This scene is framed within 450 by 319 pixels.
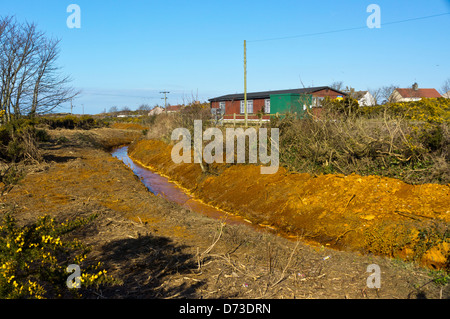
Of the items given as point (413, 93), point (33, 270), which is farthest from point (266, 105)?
point (413, 93)

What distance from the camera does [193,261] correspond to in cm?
566

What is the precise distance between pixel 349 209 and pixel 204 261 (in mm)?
5593

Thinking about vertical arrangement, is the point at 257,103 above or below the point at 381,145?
above

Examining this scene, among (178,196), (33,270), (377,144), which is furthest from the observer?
(178,196)

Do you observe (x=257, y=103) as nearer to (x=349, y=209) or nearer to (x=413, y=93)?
(x=349, y=209)

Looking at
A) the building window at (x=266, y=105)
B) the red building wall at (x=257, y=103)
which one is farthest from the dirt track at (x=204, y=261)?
the building window at (x=266, y=105)

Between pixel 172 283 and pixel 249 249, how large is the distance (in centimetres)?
218

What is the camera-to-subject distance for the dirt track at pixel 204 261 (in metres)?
4.72

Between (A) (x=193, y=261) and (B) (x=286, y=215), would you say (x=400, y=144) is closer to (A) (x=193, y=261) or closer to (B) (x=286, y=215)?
(B) (x=286, y=215)

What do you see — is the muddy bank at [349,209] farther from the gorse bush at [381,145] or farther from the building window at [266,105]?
the building window at [266,105]

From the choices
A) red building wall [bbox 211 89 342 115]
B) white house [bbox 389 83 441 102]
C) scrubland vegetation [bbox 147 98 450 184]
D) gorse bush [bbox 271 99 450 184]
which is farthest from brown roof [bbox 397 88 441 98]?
gorse bush [bbox 271 99 450 184]

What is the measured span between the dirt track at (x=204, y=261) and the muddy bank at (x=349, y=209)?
1.76 m

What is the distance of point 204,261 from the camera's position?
572 centimetres

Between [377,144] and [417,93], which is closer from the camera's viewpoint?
[377,144]
